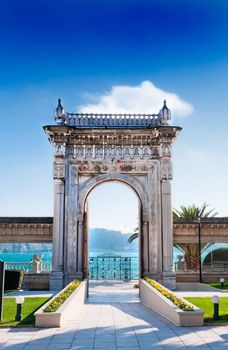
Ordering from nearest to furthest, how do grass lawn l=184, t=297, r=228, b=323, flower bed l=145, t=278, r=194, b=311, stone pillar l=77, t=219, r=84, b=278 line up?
flower bed l=145, t=278, r=194, b=311
grass lawn l=184, t=297, r=228, b=323
stone pillar l=77, t=219, r=84, b=278

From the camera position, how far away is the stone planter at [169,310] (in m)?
9.76

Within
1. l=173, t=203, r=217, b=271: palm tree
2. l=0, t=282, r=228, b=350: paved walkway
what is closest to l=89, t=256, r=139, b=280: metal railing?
l=173, t=203, r=217, b=271: palm tree

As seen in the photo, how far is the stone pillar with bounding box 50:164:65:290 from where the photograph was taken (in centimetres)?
1789

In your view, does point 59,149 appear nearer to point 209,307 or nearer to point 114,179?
point 114,179

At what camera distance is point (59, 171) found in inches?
731

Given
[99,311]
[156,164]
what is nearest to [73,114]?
[156,164]

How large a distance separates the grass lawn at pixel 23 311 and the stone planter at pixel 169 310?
11.3 ft

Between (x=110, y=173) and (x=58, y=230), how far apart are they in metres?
3.42

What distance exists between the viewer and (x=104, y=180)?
18.9 metres

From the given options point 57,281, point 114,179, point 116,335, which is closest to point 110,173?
point 114,179

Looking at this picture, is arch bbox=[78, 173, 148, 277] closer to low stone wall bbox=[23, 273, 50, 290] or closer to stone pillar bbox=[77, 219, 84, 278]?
stone pillar bbox=[77, 219, 84, 278]

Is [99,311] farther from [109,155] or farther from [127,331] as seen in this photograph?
[109,155]

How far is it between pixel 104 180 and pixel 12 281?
6047mm

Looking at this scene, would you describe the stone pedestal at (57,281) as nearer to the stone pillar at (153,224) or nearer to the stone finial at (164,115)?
the stone pillar at (153,224)
